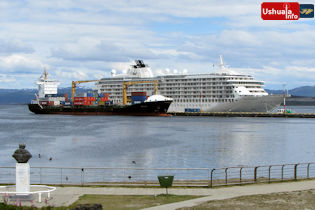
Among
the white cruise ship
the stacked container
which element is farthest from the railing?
the stacked container

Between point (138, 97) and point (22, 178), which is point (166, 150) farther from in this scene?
point (138, 97)

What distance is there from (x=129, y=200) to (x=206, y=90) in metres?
110

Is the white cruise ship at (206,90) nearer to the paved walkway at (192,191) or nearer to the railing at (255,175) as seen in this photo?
the railing at (255,175)

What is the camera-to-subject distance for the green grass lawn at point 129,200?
49.2 ft

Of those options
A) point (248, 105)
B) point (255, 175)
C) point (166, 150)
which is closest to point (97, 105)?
point (248, 105)

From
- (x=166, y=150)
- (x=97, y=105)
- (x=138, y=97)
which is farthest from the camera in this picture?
(x=97, y=105)

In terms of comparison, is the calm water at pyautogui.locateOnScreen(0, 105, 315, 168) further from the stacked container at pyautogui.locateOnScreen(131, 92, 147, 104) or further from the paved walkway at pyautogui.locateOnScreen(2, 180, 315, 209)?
the stacked container at pyautogui.locateOnScreen(131, 92, 147, 104)

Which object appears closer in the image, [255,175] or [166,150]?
[255,175]

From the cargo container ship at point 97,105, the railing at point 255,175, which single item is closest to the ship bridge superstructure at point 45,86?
the cargo container ship at point 97,105

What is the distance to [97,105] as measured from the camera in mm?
128375

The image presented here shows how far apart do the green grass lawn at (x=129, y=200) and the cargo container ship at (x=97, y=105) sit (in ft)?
321

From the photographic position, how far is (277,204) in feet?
48.9

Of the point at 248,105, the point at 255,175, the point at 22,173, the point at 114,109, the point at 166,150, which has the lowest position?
the point at 166,150

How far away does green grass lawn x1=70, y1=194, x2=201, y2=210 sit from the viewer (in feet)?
49.2
